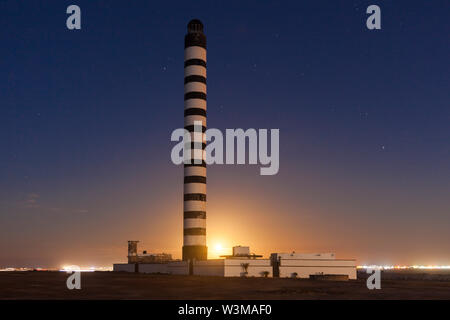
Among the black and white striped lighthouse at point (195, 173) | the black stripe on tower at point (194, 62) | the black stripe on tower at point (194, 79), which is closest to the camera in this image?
the black and white striped lighthouse at point (195, 173)

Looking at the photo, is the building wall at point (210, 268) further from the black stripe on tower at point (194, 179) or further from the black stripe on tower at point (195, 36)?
the black stripe on tower at point (195, 36)

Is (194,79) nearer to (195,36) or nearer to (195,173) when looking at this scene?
(195,36)

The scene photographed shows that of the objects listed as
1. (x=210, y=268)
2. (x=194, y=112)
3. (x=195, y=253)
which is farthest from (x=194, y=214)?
(x=194, y=112)

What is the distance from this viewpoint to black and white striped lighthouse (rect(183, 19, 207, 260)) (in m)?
61.5

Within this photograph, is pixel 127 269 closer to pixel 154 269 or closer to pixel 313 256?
pixel 154 269

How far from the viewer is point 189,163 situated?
202ft

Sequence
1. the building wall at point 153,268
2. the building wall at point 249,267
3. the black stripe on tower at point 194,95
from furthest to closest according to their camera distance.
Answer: the black stripe on tower at point 194,95 → the building wall at point 153,268 → the building wall at point 249,267

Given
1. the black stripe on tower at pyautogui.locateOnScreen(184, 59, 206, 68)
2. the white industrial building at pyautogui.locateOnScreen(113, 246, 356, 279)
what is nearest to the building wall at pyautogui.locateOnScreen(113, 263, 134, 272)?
the white industrial building at pyautogui.locateOnScreen(113, 246, 356, 279)

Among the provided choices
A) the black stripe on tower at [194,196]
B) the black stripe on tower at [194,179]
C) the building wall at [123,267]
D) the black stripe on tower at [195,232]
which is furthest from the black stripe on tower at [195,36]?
the building wall at [123,267]

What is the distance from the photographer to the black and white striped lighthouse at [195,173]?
61531 millimetres

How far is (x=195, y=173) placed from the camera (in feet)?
202

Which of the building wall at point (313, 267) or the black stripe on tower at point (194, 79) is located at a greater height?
the black stripe on tower at point (194, 79)

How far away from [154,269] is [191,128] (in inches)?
691
